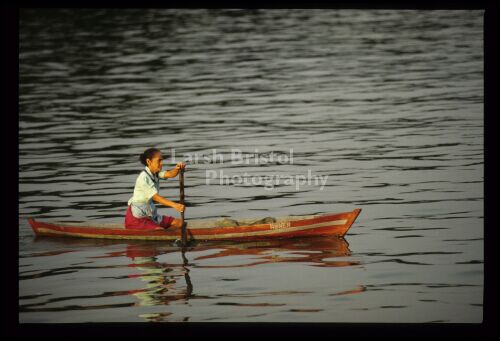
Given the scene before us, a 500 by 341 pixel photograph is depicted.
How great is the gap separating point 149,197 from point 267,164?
25.7ft

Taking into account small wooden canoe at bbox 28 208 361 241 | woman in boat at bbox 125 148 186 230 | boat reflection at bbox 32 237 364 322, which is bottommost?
boat reflection at bbox 32 237 364 322

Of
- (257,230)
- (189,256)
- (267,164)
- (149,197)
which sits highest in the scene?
(267,164)

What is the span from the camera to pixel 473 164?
25.2m

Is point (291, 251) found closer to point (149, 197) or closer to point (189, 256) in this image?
point (189, 256)

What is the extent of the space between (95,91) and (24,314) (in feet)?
77.8

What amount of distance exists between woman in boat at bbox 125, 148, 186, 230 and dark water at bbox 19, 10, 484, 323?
565 millimetres

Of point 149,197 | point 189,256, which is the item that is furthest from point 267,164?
point 189,256

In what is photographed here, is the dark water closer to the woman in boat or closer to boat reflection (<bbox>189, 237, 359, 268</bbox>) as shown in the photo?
boat reflection (<bbox>189, 237, 359, 268</bbox>)

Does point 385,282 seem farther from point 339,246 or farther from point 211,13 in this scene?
point 211,13

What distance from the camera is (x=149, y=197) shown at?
1888 cm

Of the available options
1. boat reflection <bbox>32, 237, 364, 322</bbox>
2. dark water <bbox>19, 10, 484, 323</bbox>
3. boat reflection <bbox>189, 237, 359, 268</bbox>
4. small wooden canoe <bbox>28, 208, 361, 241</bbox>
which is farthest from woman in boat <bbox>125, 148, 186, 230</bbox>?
boat reflection <bbox>189, 237, 359, 268</bbox>

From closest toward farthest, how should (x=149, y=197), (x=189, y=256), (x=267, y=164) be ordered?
(x=189, y=256) < (x=149, y=197) < (x=267, y=164)

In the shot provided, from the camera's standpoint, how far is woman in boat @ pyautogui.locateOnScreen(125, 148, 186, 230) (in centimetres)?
1878

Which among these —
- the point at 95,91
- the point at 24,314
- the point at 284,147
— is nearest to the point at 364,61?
the point at 95,91
